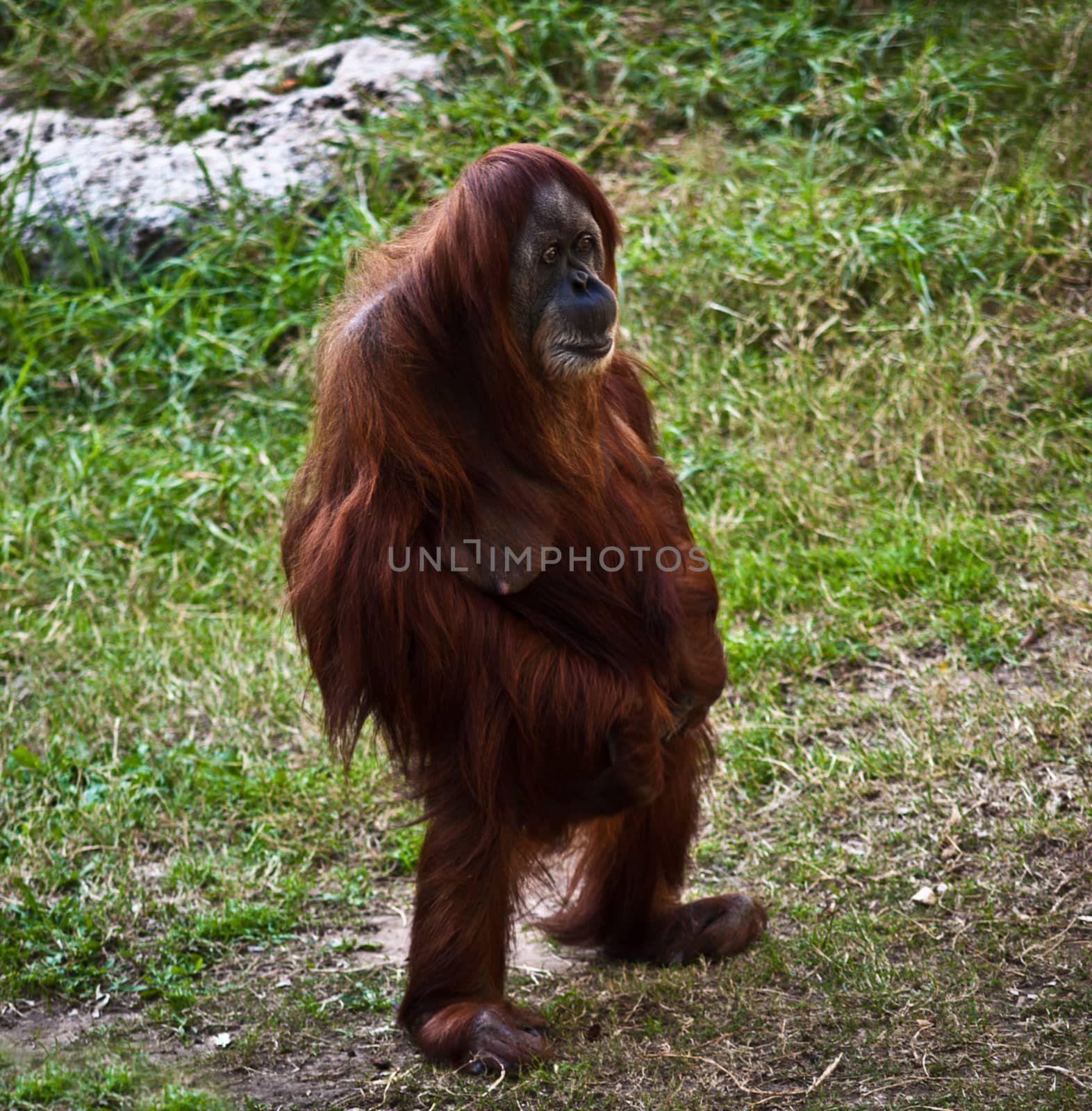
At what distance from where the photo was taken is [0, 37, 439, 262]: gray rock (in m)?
6.09

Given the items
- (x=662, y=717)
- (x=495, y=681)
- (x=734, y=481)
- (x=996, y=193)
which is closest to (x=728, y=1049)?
Result: (x=662, y=717)

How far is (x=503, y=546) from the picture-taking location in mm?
2561

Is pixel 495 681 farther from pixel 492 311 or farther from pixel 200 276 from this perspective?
pixel 200 276

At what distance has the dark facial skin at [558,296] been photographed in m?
2.54

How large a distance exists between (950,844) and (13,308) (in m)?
4.41

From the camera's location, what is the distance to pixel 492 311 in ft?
Result: 8.22

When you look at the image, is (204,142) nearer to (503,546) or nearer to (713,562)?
(713,562)

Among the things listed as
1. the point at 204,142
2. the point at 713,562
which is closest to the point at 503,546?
the point at 713,562

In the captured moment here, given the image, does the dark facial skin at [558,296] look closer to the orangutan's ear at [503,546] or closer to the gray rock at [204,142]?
the orangutan's ear at [503,546]

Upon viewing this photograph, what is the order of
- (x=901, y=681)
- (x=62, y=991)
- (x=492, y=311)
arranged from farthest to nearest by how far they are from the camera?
1. (x=901, y=681)
2. (x=62, y=991)
3. (x=492, y=311)

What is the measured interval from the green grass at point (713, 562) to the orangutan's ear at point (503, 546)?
873mm

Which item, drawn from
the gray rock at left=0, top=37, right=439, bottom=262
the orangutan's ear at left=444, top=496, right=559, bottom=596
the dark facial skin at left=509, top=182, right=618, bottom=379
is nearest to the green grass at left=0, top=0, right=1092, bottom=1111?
the gray rock at left=0, top=37, right=439, bottom=262

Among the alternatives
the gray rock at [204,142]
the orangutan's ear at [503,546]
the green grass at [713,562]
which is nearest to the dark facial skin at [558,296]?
the orangutan's ear at [503,546]

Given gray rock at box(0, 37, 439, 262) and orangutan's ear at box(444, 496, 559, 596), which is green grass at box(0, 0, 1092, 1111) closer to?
gray rock at box(0, 37, 439, 262)
